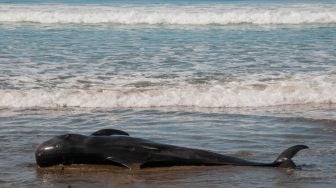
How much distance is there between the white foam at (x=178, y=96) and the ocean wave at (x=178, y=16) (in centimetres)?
1560

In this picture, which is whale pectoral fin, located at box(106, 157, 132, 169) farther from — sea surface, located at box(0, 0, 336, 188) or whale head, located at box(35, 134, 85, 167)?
whale head, located at box(35, 134, 85, 167)

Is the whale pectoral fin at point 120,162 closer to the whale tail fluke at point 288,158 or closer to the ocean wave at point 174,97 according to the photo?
the whale tail fluke at point 288,158

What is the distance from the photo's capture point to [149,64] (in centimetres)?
1463

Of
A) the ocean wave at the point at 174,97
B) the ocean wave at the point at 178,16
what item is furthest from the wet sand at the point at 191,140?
the ocean wave at the point at 178,16

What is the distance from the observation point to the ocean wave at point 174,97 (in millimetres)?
10992

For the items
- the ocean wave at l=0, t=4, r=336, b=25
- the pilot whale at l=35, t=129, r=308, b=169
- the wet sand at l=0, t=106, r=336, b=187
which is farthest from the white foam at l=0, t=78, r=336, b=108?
the ocean wave at l=0, t=4, r=336, b=25

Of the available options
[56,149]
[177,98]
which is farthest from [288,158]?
[177,98]

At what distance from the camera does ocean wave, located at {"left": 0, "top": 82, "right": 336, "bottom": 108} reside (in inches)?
433

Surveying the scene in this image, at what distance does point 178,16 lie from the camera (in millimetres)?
28375

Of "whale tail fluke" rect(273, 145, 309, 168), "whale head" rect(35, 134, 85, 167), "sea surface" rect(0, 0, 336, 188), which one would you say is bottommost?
"whale tail fluke" rect(273, 145, 309, 168)

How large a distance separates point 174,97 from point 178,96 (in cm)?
8

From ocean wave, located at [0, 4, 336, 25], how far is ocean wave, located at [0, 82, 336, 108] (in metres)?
15.7

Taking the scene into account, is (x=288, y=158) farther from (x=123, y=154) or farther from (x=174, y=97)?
(x=174, y=97)

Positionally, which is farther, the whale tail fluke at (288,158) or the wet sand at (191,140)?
the whale tail fluke at (288,158)
